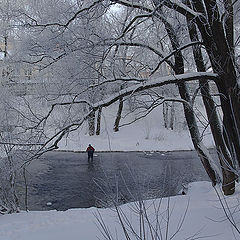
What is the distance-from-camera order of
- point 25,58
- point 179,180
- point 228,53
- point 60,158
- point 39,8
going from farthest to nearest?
point 60,158 → point 179,180 → point 25,58 → point 39,8 → point 228,53

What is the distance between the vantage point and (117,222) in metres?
6.45

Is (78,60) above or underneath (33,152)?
above

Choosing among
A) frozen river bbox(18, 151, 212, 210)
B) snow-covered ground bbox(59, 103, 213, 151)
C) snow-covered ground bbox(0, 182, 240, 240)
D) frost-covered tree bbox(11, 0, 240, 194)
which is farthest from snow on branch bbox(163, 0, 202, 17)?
snow-covered ground bbox(59, 103, 213, 151)

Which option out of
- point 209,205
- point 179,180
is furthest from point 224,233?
point 179,180

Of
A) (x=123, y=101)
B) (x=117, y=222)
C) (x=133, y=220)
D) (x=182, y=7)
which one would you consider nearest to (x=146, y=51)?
(x=123, y=101)

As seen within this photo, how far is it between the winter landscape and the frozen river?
0.12 metres

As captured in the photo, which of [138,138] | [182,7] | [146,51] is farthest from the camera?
[138,138]

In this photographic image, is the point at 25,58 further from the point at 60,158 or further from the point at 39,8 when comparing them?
the point at 60,158

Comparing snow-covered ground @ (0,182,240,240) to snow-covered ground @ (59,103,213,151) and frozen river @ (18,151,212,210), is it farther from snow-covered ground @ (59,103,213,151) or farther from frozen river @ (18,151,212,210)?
snow-covered ground @ (59,103,213,151)

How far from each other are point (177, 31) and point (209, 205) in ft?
12.5

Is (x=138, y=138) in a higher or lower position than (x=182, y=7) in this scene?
lower

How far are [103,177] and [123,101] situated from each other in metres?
8.47

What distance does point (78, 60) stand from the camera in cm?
722

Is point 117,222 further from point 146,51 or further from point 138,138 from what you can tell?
point 138,138
